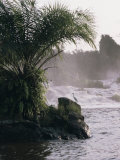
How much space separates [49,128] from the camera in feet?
46.3

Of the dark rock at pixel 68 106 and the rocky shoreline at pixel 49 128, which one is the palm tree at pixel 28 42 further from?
the dark rock at pixel 68 106

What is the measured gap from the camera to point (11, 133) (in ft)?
44.3

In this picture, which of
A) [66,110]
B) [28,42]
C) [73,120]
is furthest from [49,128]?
[28,42]

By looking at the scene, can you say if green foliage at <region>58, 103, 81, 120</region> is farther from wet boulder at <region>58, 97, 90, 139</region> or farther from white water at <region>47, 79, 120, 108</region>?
white water at <region>47, 79, 120, 108</region>

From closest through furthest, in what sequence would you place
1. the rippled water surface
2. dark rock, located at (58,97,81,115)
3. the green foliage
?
the rippled water surface
the green foliage
dark rock, located at (58,97,81,115)

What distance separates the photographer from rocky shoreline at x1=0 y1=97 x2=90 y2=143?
44.3ft

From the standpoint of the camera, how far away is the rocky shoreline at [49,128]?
1349 centimetres

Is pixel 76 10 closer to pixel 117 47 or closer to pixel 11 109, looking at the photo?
pixel 11 109

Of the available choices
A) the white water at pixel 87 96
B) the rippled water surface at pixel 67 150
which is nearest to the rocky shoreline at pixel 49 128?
the rippled water surface at pixel 67 150

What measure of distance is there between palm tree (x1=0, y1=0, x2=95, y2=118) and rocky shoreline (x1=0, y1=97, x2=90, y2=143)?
0.50 meters

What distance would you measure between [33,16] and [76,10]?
1882mm

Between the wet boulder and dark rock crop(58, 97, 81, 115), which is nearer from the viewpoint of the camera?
the wet boulder

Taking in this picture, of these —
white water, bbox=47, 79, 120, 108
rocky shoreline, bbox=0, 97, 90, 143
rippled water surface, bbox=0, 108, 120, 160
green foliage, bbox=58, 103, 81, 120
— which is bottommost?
rippled water surface, bbox=0, 108, 120, 160

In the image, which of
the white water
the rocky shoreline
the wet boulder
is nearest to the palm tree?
the rocky shoreline
